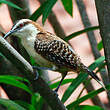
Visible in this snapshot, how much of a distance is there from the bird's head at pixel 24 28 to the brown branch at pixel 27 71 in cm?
63

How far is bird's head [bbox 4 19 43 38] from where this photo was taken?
7.77 ft

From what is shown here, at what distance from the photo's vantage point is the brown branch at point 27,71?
171cm

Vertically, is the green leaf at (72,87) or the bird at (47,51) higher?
the bird at (47,51)

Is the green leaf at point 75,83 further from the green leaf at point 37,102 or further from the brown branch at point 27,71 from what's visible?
the brown branch at point 27,71

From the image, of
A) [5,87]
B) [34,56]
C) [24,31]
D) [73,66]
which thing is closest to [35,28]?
[24,31]

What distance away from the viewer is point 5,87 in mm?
3291

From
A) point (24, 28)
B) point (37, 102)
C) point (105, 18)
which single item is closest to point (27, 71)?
point (105, 18)

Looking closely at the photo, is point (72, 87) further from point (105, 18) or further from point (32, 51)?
point (105, 18)

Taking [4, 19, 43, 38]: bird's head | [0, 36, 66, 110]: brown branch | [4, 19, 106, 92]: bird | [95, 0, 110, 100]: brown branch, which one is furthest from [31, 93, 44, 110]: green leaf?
[95, 0, 110, 100]: brown branch

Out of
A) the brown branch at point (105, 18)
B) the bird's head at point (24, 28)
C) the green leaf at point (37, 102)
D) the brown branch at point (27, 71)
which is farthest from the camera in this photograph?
the green leaf at point (37, 102)

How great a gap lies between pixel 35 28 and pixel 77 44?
4436mm

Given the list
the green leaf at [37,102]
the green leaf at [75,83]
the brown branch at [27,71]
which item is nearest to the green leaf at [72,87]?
the green leaf at [75,83]

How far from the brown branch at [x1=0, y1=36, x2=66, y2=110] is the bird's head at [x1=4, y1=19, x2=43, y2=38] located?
0.63 metres

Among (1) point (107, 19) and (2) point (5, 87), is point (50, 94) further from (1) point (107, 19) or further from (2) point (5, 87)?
(2) point (5, 87)
